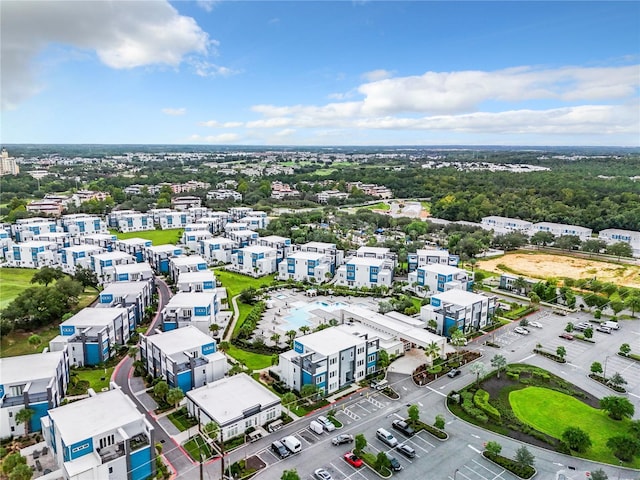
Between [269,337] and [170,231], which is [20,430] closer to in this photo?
[269,337]

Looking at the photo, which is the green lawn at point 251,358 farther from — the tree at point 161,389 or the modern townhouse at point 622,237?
the modern townhouse at point 622,237

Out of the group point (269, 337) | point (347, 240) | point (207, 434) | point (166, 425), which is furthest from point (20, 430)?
point (347, 240)

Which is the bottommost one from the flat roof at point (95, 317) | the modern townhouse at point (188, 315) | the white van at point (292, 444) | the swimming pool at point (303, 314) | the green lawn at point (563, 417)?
the green lawn at point (563, 417)

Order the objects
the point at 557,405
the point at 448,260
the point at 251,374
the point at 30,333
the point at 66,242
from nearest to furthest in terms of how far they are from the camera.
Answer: the point at 557,405 < the point at 251,374 < the point at 30,333 < the point at 448,260 < the point at 66,242

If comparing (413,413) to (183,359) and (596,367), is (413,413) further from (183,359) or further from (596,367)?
(596,367)

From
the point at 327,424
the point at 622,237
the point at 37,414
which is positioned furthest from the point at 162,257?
the point at 622,237

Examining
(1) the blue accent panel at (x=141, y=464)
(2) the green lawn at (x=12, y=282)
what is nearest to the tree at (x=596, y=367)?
(1) the blue accent panel at (x=141, y=464)

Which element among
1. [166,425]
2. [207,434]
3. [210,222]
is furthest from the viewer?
[210,222]
